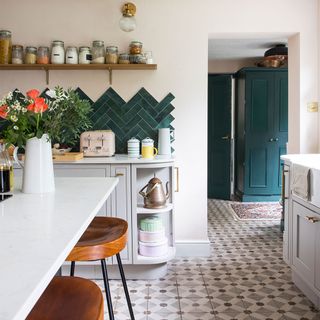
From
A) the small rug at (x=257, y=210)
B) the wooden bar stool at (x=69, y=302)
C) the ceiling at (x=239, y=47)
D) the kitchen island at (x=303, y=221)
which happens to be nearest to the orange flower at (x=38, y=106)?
the wooden bar stool at (x=69, y=302)

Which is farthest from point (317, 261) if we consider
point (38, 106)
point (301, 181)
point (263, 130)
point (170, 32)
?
point (263, 130)

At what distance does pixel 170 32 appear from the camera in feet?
11.5

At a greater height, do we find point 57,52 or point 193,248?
point 57,52

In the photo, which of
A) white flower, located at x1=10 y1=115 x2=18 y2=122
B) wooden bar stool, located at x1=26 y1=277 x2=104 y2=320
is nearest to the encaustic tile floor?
wooden bar stool, located at x1=26 y1=277 x2=104 y2=320

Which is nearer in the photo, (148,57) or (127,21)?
(127,21)

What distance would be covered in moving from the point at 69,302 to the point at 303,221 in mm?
1791

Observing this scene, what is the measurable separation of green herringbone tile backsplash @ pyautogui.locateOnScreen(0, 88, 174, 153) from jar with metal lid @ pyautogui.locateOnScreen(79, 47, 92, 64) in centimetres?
27

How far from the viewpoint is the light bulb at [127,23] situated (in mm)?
3264

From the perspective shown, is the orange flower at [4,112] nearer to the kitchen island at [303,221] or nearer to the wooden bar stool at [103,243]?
the wooden bar stool at [103,243]

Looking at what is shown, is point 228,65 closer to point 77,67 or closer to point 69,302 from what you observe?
point 77,67

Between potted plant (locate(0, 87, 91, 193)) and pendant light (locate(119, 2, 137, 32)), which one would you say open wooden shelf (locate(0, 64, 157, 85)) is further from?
potted plant (locate(0, 87, 91, 193))

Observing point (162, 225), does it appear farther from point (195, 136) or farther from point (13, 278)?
point (13, 278)

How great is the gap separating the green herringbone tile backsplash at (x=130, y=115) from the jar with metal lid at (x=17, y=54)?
53 centimetres

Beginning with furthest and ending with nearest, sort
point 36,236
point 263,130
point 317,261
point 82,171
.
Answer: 1. point 263,130
2. point 82,171
3. point 317,261
4. point 36,236
